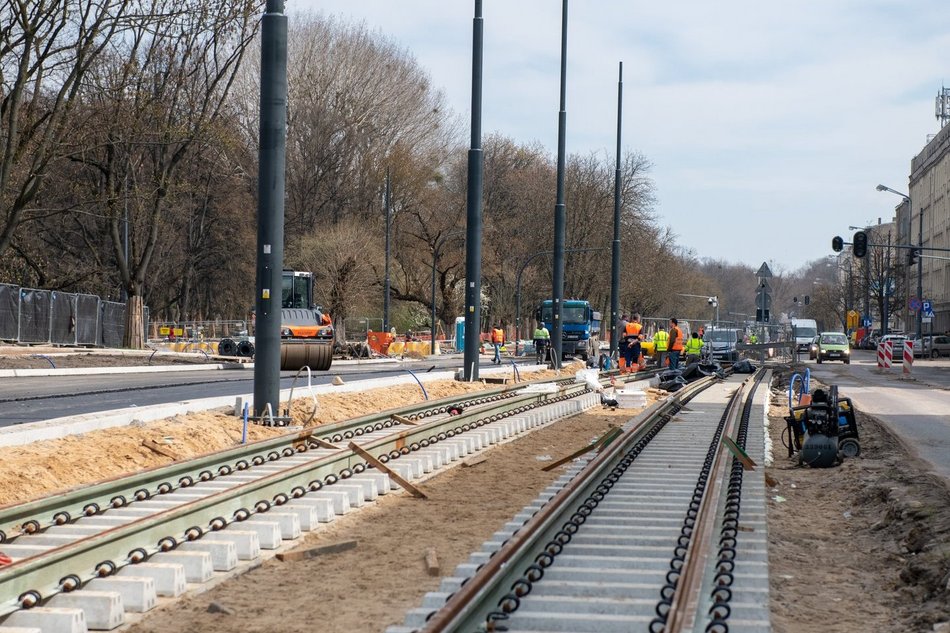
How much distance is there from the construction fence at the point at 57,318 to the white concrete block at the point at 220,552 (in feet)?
118

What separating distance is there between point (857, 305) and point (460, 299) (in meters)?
58.1

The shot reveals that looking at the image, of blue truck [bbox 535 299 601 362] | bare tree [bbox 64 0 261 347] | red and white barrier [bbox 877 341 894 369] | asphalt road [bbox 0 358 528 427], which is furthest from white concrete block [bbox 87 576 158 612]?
blue truck [bbox 535 299 601 362]

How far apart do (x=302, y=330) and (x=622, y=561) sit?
30754mm

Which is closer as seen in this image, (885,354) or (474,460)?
(474,460)

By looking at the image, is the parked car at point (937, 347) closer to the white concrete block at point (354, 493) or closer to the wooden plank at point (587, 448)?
the wooden plank at point (587, 448)

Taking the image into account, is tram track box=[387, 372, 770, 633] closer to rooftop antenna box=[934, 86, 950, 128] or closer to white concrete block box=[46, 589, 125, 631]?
white concrete block box=[46, 589, 125, 631]

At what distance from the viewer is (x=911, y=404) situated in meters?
27.9

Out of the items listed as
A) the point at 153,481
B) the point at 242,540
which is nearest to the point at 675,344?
the point at 153,481

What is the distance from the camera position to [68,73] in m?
33.7

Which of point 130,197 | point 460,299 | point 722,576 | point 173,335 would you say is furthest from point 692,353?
point 460,299

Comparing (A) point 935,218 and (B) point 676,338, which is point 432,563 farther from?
(A) point 935,218

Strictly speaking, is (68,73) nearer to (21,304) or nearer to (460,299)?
(21,304)

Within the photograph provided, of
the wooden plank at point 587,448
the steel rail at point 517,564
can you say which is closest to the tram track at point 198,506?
the wooden plank at point 587,448

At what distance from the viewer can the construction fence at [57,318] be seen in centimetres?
4212
